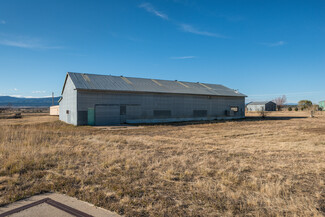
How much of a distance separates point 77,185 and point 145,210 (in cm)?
229

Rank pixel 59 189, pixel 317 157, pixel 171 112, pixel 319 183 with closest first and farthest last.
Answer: pixel 59 189 → pixel 319 183 → pixel 317 157 → pixel 171 112

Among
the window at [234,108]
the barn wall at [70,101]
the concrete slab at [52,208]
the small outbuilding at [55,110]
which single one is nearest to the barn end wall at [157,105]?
the window at [234,108]

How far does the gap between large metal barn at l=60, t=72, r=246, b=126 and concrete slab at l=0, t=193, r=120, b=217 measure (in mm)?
21573

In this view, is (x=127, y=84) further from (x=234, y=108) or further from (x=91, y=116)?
(x=234, y=108)

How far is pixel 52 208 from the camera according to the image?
425 centimetres

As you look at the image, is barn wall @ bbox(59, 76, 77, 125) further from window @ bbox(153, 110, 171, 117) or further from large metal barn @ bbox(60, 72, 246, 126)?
window @ bbox(153, 110, 171, 117)

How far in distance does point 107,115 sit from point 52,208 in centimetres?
2295

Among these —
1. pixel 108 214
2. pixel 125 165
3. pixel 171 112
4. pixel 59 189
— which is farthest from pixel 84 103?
pixel 108 214

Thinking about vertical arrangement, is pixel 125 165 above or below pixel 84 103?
below

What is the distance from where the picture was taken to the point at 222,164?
25.2ft

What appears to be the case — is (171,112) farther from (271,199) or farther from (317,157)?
(271,199)

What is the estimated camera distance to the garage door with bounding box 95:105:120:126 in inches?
1025

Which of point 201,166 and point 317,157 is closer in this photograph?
point 201,166

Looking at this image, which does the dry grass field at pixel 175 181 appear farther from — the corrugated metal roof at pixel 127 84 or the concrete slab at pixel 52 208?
the corrugated metal roof at pixel 127 84
